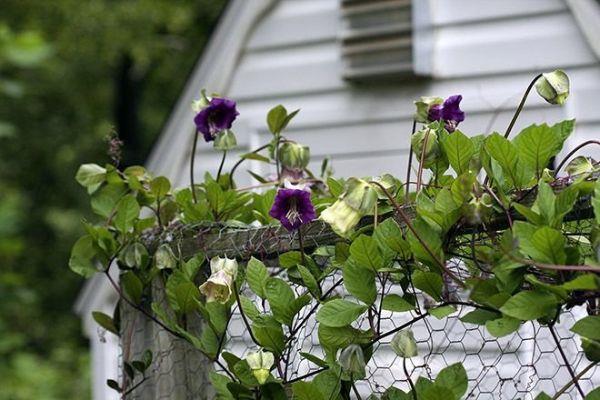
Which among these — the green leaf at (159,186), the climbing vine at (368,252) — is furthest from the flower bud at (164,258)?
the green leaf at (159,186)

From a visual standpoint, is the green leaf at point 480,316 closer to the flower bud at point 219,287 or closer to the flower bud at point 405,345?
the flower bud at point 405,345

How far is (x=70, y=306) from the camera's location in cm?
1057

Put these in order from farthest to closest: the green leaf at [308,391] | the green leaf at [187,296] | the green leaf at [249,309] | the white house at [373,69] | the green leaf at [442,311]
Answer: the white house at [373,69] < the green leaf at [187,296] < the green leaf at [249,309] < the green leaf at [308,391] < the green leaf at [442,311]

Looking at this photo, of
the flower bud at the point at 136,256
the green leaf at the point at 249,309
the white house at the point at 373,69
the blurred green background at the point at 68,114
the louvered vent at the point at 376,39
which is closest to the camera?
the green leaf at the point at 249,309

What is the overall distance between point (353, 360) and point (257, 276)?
228 millimetres

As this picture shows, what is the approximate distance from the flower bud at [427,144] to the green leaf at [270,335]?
0.31m

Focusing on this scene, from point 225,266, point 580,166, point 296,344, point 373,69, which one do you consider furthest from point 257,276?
point 373,69

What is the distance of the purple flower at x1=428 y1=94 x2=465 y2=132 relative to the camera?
1.48 meters

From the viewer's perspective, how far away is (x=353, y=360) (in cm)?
125

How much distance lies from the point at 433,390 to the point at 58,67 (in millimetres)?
7996

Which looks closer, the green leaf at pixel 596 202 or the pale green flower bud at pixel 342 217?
the green leaf at pixel 596 202

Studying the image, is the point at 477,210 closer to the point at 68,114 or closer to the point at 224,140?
the point at 224,140

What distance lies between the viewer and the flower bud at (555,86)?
1399mm

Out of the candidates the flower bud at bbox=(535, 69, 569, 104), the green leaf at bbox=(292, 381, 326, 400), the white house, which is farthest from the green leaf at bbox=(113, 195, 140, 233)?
the white house
